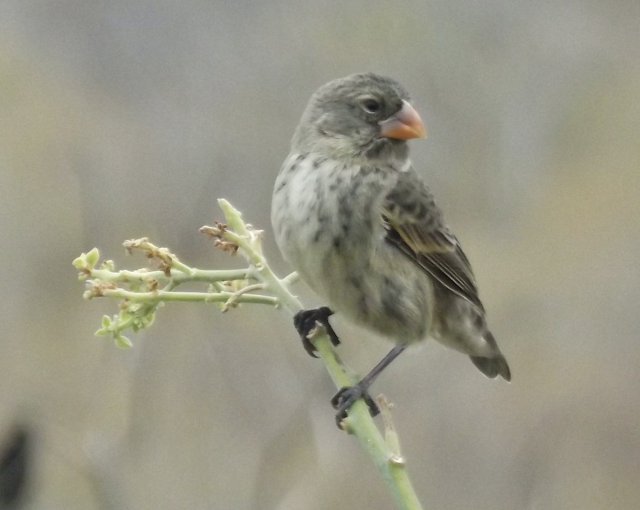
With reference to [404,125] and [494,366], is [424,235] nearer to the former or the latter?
[404,125]

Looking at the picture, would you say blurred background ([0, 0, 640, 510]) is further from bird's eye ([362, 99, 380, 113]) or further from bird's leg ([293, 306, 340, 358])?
bird's eye ([362, 99, 380, 113])

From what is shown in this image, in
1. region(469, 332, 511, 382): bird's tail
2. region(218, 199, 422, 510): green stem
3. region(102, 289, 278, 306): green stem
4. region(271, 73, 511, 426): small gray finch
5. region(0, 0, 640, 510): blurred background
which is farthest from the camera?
region(0, 0, 640, 510): blurred background

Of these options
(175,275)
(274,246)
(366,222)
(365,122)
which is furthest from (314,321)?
(274,246)

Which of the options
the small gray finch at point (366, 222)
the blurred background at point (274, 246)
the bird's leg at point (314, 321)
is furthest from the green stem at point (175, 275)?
the blurred background at point (274, 246)

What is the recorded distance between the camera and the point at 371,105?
176 cm

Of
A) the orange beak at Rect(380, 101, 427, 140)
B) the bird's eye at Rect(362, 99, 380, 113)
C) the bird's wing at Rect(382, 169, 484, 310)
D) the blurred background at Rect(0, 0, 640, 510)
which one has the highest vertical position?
the bird's eye at Rect(362, 99, 380, 113)

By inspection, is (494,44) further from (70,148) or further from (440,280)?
(440,280)

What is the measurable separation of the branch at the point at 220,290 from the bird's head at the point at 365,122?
2.07 feet

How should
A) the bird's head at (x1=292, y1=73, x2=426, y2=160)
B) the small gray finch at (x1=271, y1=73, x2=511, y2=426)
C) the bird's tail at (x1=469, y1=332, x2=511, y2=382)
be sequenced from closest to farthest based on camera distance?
the small gray finch at (x1=271, y1=73, x2=511, y2=426), the bird's head at (x1=292, y1=73, x2=426, y2=160), the bird's tail at (x1=469, y1=332, x2=511, y2=382)

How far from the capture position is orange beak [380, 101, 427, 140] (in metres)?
1.70

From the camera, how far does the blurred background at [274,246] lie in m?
3.37

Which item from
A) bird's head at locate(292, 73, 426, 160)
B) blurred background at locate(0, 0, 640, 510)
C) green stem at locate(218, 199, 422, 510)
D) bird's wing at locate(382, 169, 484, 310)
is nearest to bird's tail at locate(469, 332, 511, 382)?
bird's wing at locate(382, 169, 484, 310)

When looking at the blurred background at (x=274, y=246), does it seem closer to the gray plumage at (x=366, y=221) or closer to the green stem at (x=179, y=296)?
the gray plumage at (x=366, y=221)

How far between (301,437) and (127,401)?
71 cm
